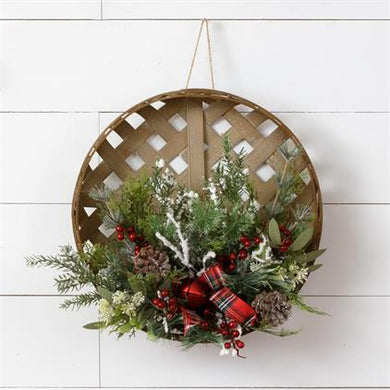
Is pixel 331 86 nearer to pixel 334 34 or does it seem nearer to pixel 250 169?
pixel 334 34

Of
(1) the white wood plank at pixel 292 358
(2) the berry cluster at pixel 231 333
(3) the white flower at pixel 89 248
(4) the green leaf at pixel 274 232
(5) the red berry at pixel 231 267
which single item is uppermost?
(4) the green leaf at pixel 274 232

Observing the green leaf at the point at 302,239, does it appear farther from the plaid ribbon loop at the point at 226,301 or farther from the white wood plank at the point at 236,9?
the white wood plank at the point at 236,9

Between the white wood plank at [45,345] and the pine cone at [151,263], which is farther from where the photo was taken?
the white wood plank at [45,345]

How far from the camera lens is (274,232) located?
2.81ft

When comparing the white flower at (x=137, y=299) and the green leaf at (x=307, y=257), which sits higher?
the green leaf at (x=307, y=257)

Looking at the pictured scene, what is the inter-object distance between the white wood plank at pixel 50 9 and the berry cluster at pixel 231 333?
562mm

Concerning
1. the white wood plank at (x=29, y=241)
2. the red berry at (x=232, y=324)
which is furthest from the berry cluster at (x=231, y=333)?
the white wood plank at (x=29, y=241)

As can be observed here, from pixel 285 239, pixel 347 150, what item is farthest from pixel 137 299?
pixel 347 150

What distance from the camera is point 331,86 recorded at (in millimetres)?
1021

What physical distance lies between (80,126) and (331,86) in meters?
0.44

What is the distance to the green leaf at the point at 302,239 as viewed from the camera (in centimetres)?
87

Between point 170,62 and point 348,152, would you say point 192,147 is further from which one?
point 348,152

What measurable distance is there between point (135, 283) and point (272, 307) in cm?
20

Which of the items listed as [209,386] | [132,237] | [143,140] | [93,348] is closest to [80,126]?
[143,140]
